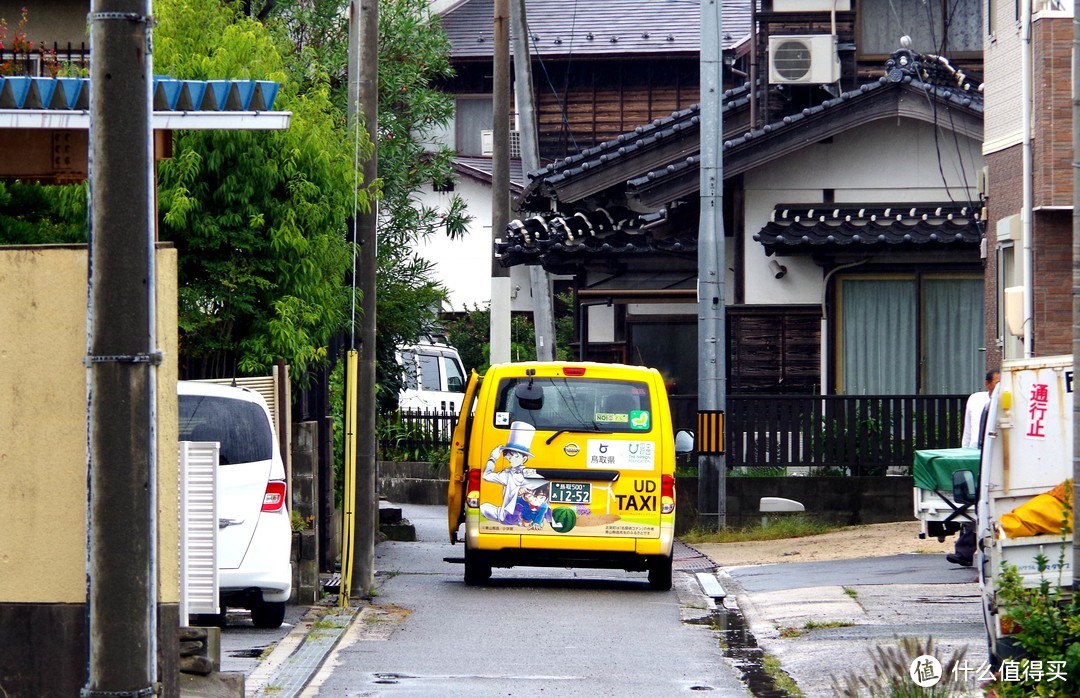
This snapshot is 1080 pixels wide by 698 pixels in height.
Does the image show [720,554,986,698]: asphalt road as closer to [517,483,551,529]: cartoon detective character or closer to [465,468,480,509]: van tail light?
[517,483,551,529]: cartoon detective character

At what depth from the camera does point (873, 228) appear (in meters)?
22.0

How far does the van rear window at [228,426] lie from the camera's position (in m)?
11.4

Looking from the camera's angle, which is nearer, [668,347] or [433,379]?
[668,347]

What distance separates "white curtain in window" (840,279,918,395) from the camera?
75.0 feet

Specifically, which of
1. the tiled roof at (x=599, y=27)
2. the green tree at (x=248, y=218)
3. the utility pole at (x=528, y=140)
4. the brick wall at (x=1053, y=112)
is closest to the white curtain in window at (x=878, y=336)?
the utility pole at (x=528, y=140)

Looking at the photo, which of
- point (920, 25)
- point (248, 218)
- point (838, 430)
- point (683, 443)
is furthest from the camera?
point (920, 25)

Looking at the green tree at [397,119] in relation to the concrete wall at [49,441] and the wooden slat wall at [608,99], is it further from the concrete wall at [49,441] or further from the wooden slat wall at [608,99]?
the wooden slat wall at [608,99]

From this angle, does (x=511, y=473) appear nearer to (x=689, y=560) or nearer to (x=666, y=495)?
(x=666, y=495)

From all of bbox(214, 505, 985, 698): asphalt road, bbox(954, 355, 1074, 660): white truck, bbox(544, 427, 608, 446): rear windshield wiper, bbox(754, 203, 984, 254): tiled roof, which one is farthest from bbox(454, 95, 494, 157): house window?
bbox(954, 355, 1074, 660): white truck

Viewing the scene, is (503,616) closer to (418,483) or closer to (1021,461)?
(1021,461)

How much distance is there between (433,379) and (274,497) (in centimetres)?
1704

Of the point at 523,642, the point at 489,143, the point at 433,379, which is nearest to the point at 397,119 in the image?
the point at 433,379

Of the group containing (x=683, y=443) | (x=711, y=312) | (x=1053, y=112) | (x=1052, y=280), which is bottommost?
(x=683, y=443)

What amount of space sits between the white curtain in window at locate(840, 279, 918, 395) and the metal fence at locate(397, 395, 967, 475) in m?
2.01
